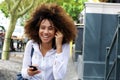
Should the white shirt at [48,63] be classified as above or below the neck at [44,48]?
below

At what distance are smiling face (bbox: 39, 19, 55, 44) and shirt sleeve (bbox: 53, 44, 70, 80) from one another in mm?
135

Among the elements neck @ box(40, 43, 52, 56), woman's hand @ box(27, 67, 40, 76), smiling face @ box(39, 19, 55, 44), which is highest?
smiling face @ box(39, 19, 55, 44)

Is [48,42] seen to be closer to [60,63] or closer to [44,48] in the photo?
[44,48]

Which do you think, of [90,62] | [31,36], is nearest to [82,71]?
[90,62]

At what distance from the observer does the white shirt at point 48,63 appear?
3.45 meters

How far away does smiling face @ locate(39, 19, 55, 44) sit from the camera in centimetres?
349

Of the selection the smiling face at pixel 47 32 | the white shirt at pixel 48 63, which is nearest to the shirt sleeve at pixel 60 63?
the white shirt at pixel 48 63

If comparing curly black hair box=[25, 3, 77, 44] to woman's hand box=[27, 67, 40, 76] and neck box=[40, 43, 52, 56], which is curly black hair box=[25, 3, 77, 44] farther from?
woman's hand box=[27, 67, 40, 76]

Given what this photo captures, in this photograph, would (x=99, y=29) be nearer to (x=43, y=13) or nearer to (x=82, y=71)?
(x=82, y=71)

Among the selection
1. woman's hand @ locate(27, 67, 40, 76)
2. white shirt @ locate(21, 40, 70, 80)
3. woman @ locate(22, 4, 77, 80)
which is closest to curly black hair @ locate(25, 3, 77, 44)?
woman @ locate(22, 4, 77, 80)

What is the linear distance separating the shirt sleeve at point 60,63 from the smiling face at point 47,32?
135 millimetres

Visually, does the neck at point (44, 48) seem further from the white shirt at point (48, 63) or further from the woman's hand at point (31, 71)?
the woman's hand at point (31, 71)

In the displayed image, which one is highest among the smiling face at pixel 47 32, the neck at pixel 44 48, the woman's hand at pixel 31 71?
the smiling face at pixel 47 32

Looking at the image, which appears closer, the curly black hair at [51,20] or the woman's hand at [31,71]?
the woman's hand at [31,71]
